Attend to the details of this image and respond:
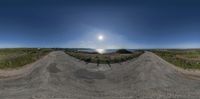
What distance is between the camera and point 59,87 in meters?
30.1

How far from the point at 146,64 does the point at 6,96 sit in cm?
2433

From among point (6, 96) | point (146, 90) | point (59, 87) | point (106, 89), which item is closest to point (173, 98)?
point (146, 90)

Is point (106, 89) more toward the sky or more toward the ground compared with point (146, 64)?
more toward the ground

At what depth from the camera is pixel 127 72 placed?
40375 mm

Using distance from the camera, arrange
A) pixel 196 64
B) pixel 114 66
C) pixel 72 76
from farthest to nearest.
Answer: pixel 196 64
pixel 114 66
pixel 72 76

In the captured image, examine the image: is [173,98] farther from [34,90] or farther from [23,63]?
[23,63]

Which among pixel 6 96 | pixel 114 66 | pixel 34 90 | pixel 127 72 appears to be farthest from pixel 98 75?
pixel 6 96

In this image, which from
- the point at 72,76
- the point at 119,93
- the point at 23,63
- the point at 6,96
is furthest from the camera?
the point at 23,63

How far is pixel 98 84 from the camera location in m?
34.7

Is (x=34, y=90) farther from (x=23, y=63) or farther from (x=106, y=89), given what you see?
(x=23, y=63)

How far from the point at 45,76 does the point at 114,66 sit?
57.8ft

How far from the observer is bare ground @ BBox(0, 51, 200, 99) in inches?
1085

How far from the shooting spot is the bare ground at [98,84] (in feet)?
90.4

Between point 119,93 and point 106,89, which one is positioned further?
point 106,89
